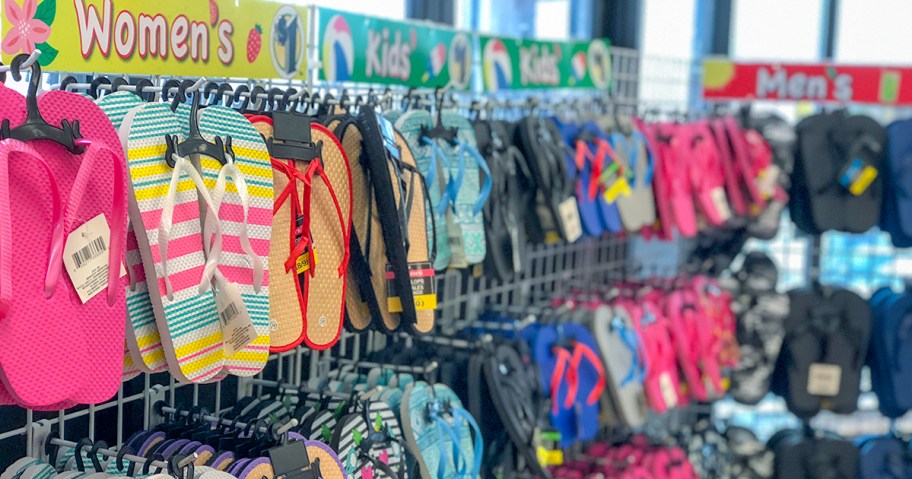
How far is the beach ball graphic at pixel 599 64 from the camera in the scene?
3.71 m

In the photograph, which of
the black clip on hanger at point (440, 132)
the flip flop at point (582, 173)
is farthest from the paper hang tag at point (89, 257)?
the flip flop at point (582, 173)

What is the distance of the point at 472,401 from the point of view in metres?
2.63

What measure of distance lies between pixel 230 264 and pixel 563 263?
2.48 m

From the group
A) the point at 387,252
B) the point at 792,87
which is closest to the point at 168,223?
the point at 387,252

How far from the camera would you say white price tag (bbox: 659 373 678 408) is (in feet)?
11.4

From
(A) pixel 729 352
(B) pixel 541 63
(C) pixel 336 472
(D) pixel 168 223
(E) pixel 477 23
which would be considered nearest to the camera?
(D) pixel 168 223

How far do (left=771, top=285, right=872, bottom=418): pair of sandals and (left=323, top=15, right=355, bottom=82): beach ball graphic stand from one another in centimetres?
209

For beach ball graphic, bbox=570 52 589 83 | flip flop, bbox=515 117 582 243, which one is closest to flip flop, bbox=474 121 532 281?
flip flop, bbox=515 117 582 243

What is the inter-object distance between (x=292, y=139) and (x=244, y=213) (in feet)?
0.87

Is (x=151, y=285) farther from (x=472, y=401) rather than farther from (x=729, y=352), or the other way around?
(x=729, y=352)

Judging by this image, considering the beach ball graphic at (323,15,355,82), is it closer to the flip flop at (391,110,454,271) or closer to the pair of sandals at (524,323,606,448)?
the flip flop at (391,110,454,271)

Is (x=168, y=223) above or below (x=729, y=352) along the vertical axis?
above

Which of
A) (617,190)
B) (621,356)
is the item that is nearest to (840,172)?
(617,190)

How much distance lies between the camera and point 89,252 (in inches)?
57.4
